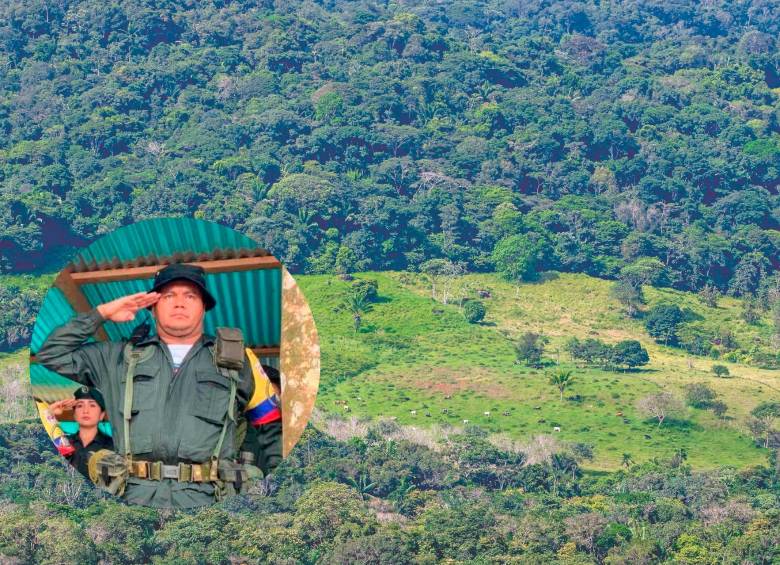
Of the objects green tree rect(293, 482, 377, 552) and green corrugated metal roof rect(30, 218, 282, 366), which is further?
green tree rect(293, 482, 377, 552)

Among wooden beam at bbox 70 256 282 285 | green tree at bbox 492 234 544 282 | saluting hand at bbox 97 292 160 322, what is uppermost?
wooden beam at bbox 70 256 282 285

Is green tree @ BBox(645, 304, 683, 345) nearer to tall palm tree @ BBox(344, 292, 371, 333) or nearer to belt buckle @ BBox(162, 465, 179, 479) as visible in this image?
tall palm tree @ BBox(344, 292, 371, 333)

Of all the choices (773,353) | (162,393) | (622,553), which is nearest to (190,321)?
(162,393)

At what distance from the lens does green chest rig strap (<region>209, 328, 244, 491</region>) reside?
466 inches

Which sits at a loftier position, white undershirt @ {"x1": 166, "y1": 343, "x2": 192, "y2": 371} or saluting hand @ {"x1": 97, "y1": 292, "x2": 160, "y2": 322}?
saluting hand @ {"x1": 97, "y1": 292, "x2": 160, "y2": 322}

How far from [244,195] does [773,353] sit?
2208 inches

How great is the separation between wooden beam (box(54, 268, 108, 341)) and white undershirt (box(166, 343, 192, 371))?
0.44m

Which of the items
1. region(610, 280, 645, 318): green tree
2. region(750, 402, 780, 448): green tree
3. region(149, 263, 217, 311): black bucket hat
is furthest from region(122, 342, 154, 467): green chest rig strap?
region(610, 280, 645, 318): green tree

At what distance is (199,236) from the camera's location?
12070 millimetres

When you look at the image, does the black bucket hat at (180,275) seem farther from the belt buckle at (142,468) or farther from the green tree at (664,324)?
the green tree at (664,324)

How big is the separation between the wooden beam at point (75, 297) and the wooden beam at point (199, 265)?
0.05 m

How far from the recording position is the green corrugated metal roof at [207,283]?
11.9m

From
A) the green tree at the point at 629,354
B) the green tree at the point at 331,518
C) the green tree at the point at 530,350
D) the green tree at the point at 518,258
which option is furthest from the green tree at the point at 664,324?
the green tree at the point at 331,518

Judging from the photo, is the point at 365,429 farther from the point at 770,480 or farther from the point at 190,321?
the point at 190,321
